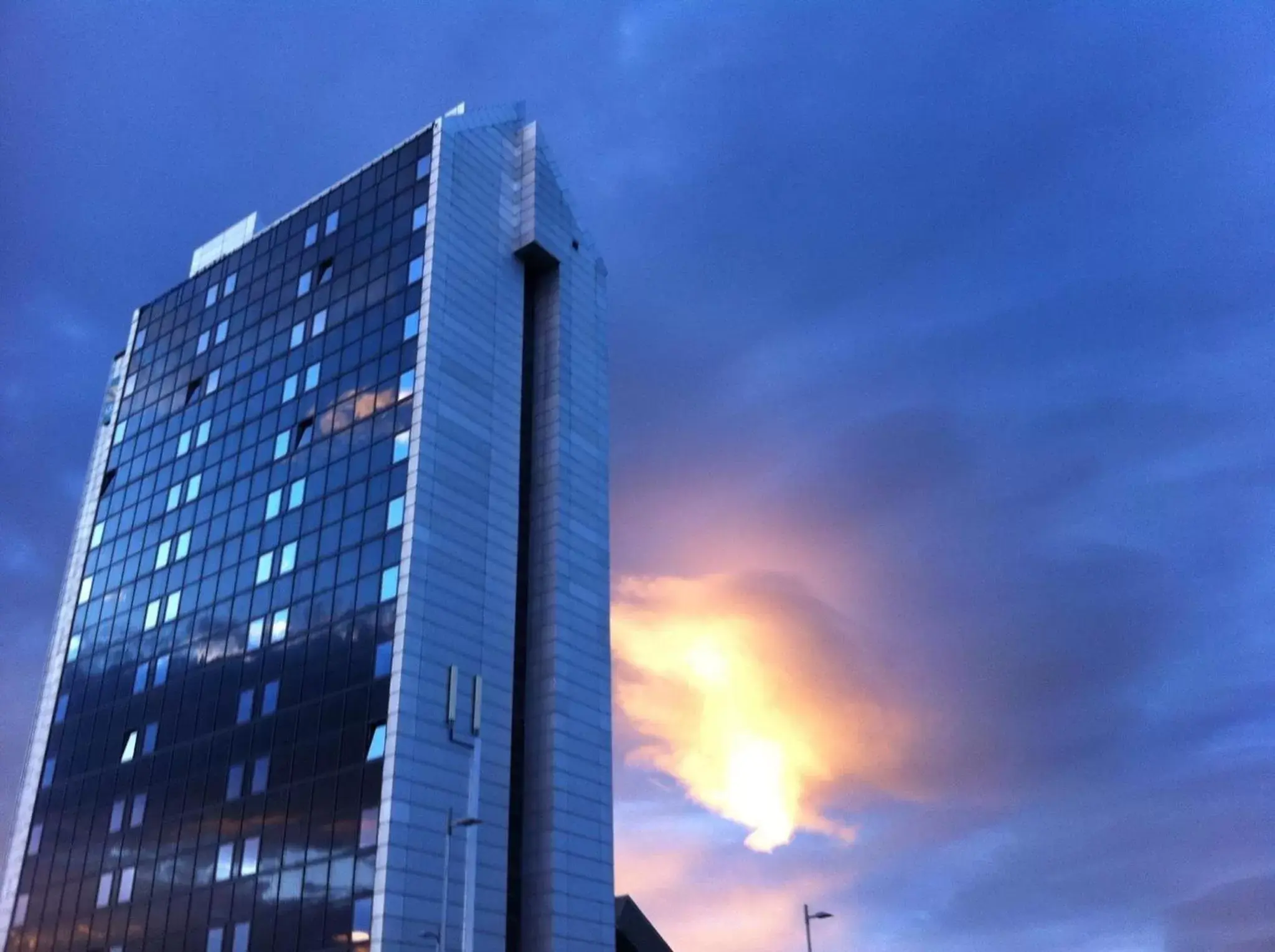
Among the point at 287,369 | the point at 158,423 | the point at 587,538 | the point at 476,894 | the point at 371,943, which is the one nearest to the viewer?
the point at 371,943

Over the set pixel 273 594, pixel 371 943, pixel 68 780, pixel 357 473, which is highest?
pixel 357 473

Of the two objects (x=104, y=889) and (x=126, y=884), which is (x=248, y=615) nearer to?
(x=126, y=884)

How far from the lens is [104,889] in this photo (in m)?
72.9

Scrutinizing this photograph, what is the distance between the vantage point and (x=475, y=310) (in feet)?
256

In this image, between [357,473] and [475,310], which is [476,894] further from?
[475,310]

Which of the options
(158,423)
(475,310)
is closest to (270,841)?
(475,310)

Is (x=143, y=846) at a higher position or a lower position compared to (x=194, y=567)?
lower

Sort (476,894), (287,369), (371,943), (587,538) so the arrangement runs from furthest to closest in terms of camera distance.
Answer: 1. (287,369)
2. (587,538)
3. (476,894)
4. (371,943)

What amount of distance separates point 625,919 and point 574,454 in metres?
35.8

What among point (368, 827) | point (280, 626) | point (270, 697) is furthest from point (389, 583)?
point (368, 827)

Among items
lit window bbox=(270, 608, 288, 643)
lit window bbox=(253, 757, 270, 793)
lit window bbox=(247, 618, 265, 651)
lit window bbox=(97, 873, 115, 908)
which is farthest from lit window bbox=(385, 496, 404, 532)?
→ lit window bbox=(97, 873, 115, 908)

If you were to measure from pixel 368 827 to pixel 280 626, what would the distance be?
17169 mm

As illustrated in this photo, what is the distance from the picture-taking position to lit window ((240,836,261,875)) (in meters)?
63.9

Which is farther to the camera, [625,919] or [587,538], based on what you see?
[625,919]
